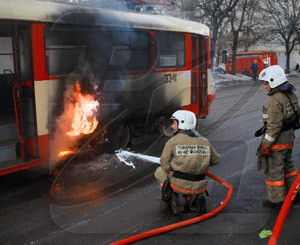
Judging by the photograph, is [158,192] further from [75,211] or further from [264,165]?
[264,165]

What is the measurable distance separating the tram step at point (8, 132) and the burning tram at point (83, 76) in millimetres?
15

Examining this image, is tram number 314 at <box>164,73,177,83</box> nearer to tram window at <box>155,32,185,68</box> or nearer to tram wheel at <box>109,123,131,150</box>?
tram window at <box>155,32,185,68</box>

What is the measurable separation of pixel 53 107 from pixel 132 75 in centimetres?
214

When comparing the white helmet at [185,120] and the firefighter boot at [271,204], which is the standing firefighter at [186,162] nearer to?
the white helmet at [185,120]

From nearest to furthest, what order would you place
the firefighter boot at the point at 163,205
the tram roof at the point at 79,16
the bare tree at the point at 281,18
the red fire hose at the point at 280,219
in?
1. the red fire hose at the point at 280,219
2. the firefighter boot at the point at 163,205
3. the tram roof at the point at 79,16
4. the bare tree at the point at 281,18

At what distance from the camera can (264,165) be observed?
4.61 metres

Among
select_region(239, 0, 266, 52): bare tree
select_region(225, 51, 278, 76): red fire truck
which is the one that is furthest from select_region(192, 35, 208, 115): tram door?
select_region(225, 51, 278, 76): red fire truck

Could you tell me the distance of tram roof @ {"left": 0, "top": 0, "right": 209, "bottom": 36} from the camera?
4.98 meters

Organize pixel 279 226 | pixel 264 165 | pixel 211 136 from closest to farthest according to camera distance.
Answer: pixel 279 226, pixel 264 165, pixel 211 136

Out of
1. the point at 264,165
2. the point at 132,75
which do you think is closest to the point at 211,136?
the point at 132,75

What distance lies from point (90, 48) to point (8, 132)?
1.98 meters

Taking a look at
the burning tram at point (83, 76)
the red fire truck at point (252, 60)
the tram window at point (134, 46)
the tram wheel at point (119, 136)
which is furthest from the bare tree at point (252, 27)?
the tram wheel at point (119, 136)

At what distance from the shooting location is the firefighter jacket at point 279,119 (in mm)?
4379

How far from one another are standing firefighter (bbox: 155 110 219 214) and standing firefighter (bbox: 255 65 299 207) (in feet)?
2.37
